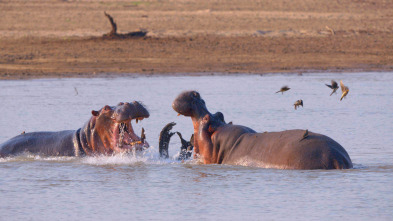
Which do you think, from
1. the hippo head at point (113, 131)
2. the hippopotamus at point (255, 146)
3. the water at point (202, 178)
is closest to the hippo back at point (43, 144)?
the water at point (202, 178)

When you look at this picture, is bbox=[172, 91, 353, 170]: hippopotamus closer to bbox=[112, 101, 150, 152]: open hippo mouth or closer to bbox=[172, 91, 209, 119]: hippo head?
bbox=[172, 91, 209, 119]: hippo head

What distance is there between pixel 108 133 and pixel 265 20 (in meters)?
17.9

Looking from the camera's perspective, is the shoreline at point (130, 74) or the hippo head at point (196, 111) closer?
the hippo head at point (196, 111)

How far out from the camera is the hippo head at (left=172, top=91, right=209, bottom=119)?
24.0 feet

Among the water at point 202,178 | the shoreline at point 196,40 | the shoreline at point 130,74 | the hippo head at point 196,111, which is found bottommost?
the water at point 202,178

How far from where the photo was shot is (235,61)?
20.2m

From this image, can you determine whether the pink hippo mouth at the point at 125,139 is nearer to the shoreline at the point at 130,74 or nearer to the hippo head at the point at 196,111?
the hippo head at the point at 196,111

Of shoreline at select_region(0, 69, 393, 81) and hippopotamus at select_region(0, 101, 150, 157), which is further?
shoreline at select_region(0, 69, 393, 81)

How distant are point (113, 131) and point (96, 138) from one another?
0.27m

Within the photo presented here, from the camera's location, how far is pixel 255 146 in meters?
7.32

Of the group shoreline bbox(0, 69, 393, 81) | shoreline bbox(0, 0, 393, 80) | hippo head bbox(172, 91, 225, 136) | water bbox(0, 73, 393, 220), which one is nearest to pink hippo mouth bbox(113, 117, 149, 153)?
water bbox(0, 73, 393, 220)

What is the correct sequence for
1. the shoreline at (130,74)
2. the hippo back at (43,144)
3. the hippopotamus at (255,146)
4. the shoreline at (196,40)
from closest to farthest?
the hippopotamus at (255,146), the hippo back at (43,144), the shoreline at (130,74), the shoreline at (196,40)

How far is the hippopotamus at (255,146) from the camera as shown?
687 centimetres

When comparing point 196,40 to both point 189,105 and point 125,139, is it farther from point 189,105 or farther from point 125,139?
point 189,105
